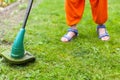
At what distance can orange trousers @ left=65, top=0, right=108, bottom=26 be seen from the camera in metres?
A: 3.45

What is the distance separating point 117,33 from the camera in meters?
3.88

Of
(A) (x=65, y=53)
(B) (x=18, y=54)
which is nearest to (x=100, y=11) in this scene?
(A) (x=65, y=53)

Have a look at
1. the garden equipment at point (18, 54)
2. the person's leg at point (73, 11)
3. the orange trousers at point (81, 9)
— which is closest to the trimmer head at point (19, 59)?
the garden equipment at point (18, 54)

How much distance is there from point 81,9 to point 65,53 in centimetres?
60

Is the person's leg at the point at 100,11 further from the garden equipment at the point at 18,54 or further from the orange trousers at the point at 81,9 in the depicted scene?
the garden equipment at the point at 18,54

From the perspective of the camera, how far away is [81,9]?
3551mm

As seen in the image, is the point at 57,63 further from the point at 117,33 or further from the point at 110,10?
the point at 110,10

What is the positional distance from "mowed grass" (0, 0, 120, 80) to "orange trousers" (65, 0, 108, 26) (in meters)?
0.24

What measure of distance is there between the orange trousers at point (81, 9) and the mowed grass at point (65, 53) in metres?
0.24

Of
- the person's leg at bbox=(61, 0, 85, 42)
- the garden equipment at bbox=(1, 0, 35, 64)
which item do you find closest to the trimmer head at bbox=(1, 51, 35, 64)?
the garden equipment at bbox=(1, 0, 35, 64)

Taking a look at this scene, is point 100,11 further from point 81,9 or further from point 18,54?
point 18,54

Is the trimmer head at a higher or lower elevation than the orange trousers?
lower

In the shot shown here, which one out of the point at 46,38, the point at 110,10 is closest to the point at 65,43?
the point at 46,38

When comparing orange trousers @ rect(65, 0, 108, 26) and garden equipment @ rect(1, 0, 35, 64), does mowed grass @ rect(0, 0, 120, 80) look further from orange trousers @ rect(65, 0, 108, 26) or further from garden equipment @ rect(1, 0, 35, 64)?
orange trousers @ rect(65, 0, 108, 26)
